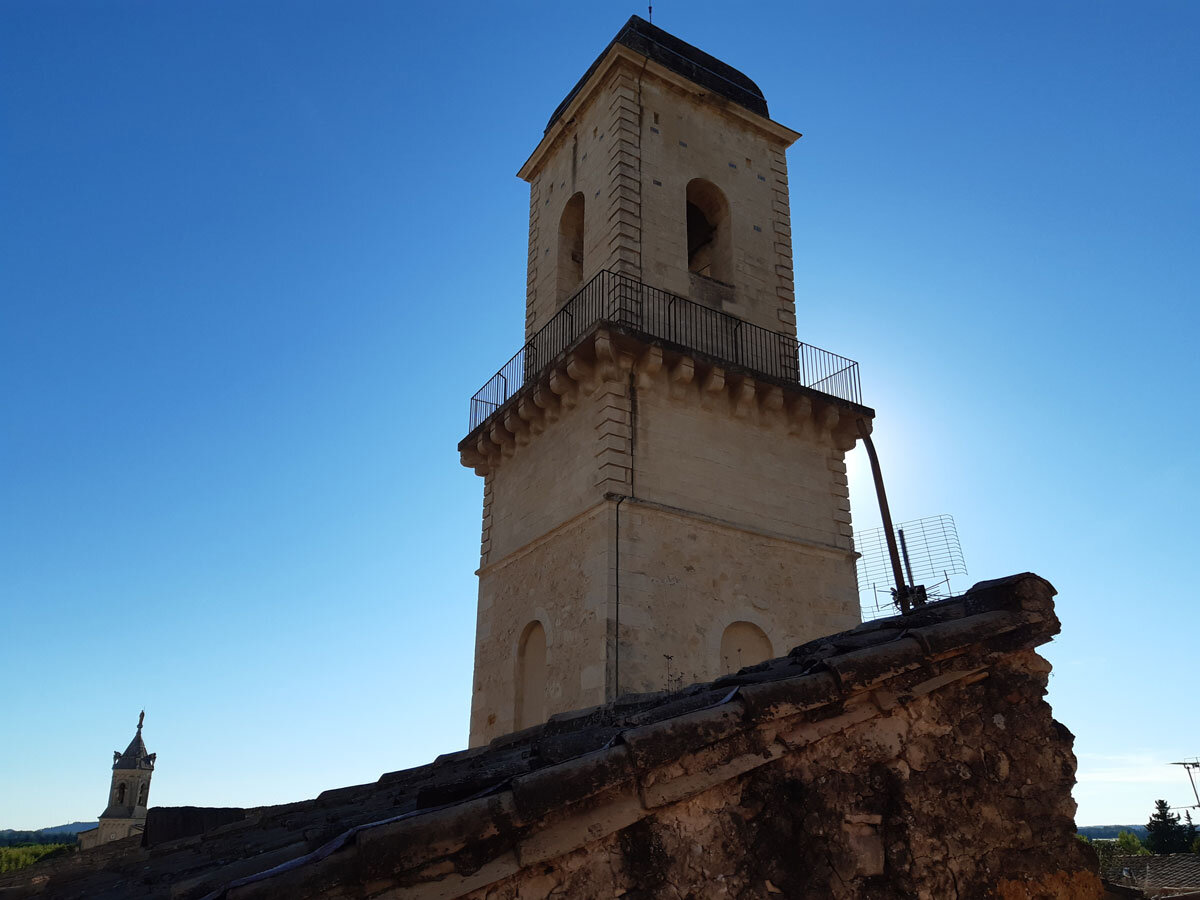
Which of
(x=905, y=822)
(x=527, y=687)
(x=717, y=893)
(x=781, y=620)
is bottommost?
(x=717, y=893)

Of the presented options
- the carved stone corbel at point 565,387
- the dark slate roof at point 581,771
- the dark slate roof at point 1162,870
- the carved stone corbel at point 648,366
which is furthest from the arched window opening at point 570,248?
the dark slate roof at point 1162,870

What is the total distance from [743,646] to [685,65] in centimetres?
1106

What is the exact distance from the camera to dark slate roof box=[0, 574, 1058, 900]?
3104 mm

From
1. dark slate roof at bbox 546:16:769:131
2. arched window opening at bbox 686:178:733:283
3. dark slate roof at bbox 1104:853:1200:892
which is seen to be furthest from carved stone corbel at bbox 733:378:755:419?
dark slate roof at bbox 1104:853:1200:892

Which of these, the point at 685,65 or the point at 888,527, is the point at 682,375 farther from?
the point at 685,65

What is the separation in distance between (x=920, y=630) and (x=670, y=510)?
8.76m

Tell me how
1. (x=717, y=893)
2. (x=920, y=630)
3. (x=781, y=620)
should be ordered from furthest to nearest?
(x=781, y=620) < (x=920, y=630) < (x=717, y=893)

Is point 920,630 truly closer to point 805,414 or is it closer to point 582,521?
point 582,521

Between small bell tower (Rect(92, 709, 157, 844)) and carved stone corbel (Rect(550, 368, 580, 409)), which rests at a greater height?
carved stone corbel (Rect(550, 368, 580, 409))

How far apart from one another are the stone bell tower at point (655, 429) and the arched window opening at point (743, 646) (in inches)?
1.2

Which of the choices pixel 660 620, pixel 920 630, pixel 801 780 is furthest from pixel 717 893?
pixel 660 620

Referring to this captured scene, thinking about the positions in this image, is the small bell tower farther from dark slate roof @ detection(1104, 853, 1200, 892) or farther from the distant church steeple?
dark slate roof @ detection(1104, 853, 1200, 892)

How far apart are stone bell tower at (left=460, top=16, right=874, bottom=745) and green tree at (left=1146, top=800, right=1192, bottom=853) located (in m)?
44.6

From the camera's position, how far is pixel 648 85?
55.4 feet
